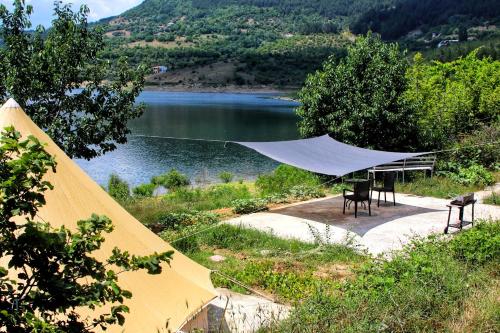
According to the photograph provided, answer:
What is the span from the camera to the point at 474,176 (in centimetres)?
1543

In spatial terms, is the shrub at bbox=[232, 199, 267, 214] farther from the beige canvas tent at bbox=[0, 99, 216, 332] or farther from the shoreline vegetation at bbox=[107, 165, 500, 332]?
the beige canvas tent at bbox=[0, 99, 216, 332]

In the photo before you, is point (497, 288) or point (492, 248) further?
point (492, 248)

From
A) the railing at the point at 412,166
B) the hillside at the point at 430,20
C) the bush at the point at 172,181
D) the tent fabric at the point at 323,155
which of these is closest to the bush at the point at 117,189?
the bush at the point at 172,181

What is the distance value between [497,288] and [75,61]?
8744 mm

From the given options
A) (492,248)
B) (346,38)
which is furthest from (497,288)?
(346,38)

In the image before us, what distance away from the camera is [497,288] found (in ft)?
18.0

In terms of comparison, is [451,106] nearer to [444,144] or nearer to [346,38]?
[444,144]

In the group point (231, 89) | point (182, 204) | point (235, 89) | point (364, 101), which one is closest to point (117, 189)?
point (182, 204)

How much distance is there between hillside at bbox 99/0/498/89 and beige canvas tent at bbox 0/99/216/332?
163 feet

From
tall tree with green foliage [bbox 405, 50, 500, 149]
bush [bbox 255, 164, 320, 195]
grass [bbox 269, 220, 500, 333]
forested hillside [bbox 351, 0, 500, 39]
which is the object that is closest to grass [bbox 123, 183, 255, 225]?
bush [bbox 255, 164, 320, 195]

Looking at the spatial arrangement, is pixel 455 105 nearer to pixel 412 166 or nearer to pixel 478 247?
pixel 412 166

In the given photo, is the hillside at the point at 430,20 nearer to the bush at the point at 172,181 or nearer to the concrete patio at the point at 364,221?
the bush at the point at 172,181

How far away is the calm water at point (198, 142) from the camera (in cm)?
3309

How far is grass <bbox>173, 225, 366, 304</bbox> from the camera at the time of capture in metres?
7.62
